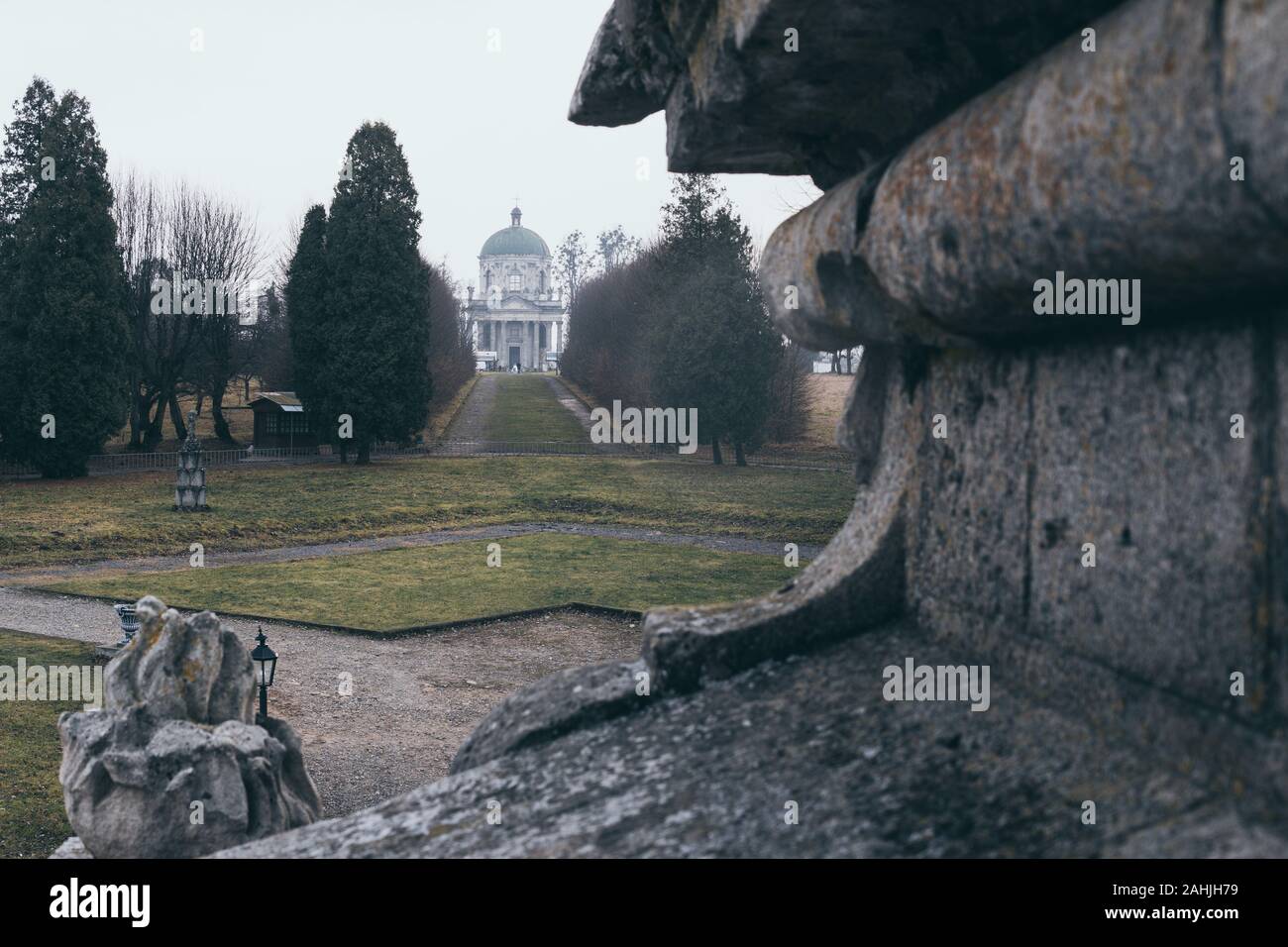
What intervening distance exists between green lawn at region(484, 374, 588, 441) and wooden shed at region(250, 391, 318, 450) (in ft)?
24.0

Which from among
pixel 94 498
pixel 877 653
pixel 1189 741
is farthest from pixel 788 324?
pixel 94 498

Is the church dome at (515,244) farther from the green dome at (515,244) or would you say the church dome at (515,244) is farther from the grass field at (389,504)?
the grass field at (389,504)

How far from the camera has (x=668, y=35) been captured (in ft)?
15.1

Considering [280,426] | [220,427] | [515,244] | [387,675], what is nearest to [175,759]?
[387,675]

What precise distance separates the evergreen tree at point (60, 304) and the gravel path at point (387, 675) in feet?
45.7

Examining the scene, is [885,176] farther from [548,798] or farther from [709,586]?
[709,586]

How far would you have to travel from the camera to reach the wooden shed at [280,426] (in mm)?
36938

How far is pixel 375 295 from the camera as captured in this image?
34219 mm

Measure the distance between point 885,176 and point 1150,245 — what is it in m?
1.34

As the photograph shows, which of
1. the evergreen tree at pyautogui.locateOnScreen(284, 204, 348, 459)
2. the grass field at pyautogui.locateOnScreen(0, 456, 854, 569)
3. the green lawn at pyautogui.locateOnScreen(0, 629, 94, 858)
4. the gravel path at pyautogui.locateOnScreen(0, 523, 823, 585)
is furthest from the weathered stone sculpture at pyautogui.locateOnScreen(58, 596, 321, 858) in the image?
the evergreen tree at pyautogui.locateOnScreen(284, 204, 348, 459)

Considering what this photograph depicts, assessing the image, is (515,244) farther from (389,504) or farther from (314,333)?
(389,504)

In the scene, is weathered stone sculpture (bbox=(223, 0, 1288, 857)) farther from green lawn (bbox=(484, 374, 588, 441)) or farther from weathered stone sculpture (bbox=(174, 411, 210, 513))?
green lawn (bbox=(484, 374, 588, 441))

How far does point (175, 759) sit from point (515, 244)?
133 meters
